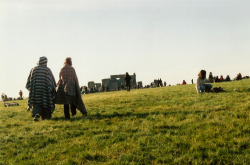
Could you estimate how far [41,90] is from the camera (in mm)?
9320

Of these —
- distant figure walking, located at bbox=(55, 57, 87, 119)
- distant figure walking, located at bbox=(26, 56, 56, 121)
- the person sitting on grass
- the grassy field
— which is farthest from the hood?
the person sitting on grass

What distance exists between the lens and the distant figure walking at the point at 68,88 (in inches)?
363

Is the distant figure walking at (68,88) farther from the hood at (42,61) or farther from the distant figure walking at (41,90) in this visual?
the hood at (42,61)

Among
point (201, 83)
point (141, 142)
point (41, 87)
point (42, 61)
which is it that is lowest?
point (141, 142)

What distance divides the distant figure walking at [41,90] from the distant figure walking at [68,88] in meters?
0.38

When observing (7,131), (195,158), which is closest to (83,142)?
(195,158)

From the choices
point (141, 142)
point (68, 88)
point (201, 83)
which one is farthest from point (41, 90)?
point (201, 83)

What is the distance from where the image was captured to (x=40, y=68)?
370 inches

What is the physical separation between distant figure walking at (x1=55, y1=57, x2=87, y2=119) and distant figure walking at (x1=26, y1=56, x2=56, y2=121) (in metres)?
0.38

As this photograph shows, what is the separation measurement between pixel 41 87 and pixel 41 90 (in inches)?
5.0

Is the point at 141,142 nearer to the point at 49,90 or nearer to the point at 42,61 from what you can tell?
the point at 49,90

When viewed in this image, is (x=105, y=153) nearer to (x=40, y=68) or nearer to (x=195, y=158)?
(x=195, y=158)

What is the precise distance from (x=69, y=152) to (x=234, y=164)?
347 centimetres

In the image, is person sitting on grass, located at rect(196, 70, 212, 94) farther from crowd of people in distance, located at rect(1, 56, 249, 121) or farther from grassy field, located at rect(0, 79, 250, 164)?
crowd of people in distance, located at rect(1, 56, 249, 121)
